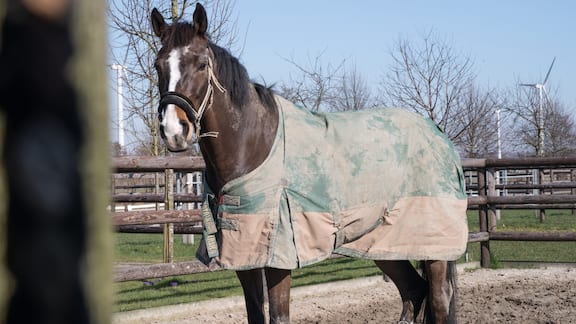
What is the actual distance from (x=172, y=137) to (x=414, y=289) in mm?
2072

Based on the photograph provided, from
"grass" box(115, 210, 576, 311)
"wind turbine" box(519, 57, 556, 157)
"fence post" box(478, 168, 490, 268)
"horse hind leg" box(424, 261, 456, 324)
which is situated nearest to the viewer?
"horse hind leg" box(424, 261, 456, 324)

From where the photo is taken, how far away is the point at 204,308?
19.4 ft

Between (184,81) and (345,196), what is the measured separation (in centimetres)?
108

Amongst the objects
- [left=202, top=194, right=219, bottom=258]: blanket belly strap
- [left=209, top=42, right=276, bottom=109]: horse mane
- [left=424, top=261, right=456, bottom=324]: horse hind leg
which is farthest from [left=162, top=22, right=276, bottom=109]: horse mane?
[left=424, top=261, right=456, bottom=324]: horse hind leg

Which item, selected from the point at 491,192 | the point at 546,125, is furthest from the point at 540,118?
the point at 491,192

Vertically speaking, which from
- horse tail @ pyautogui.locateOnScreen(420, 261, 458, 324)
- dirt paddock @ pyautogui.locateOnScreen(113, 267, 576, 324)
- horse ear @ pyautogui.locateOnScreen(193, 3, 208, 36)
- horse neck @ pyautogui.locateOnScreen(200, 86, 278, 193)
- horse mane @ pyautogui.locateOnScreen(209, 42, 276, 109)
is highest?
horse ear @ pyautogui.locateOnScreen(193, 3, 208, 36)

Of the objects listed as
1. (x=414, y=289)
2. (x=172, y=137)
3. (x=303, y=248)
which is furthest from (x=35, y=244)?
(x=414, y=289)

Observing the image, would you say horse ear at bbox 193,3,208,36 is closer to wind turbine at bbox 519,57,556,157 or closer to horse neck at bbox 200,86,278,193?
horse neck at bbox 200,86,278,193

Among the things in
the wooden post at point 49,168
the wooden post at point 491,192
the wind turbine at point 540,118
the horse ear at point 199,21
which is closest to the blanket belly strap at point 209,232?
the horse ear at point 199,21

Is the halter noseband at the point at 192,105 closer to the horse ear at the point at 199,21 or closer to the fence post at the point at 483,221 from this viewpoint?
the horse ear at the point at 199,21

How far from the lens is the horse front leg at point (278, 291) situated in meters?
3.80

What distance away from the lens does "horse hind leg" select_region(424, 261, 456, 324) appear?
14.7 feet

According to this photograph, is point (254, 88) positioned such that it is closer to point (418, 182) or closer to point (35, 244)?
point (418, 182)

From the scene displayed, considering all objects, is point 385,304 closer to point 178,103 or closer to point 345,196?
point 345,196
